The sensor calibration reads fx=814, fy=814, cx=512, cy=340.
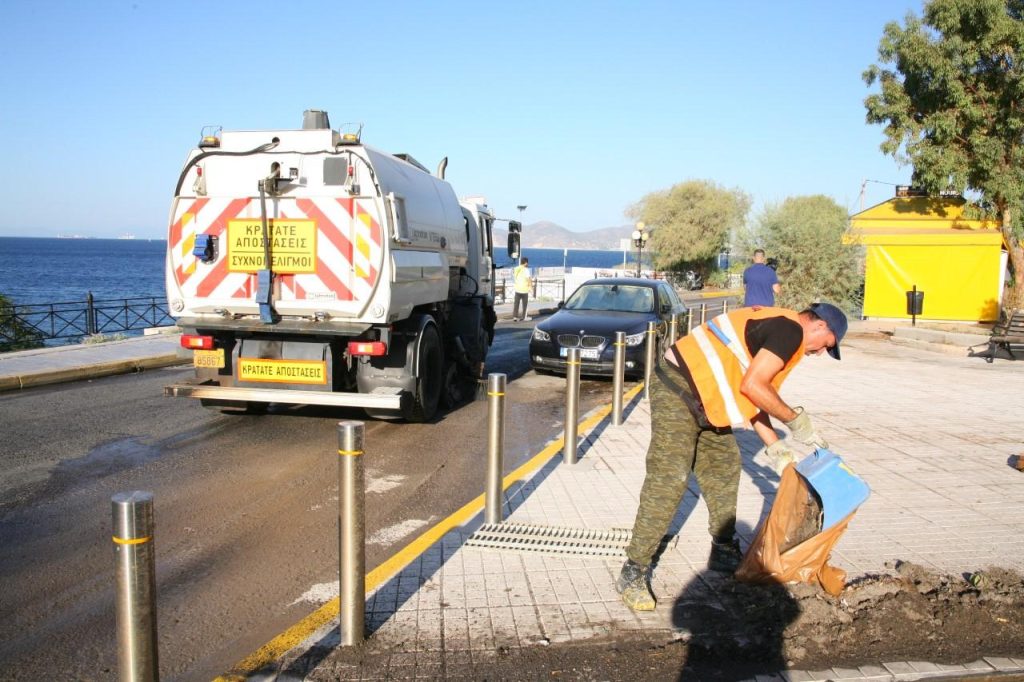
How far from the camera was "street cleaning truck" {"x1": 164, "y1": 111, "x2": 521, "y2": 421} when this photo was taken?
785cm

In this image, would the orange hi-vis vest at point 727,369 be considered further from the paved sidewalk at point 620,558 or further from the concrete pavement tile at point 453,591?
the concrete pavement tile at point 453,591

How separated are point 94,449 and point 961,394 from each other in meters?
11.1

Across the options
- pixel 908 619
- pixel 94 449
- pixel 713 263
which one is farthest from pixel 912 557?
pixel 713 263

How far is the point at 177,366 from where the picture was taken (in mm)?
13266

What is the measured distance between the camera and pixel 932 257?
913 inches

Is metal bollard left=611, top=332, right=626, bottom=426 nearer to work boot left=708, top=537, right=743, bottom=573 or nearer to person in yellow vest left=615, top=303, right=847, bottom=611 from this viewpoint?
work boot left=708, top=537, right=743, bottom=573

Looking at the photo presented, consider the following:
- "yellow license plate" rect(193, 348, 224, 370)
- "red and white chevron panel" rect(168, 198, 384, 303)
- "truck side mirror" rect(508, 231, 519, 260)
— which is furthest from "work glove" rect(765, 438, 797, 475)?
"truck side mirror" rect(508, 231, 519, 260)

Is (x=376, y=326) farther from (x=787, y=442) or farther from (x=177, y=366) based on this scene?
(x=177, y=366)

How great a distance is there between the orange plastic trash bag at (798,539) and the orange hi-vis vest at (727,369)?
467 millimetres

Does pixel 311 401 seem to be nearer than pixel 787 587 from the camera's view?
No

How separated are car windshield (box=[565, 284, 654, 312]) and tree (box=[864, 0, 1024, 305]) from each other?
1181 centimetres

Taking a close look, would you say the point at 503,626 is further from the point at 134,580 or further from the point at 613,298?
the point at 613,298

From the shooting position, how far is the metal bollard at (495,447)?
5.30 meters

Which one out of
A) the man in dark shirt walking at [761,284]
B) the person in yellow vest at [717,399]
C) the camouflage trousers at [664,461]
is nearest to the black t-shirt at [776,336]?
the person in yellow vest at [717,399]
